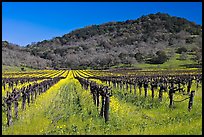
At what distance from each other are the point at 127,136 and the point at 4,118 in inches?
389

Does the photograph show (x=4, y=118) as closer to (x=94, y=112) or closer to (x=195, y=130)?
(x=94, y=112)

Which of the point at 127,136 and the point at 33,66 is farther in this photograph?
the point at 33,66

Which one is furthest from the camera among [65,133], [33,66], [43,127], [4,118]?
[33,66]

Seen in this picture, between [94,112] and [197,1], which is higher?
[197,1]

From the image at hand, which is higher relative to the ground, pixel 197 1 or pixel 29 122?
pixel 197 1

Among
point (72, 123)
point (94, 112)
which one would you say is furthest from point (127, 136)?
point (94, 112)

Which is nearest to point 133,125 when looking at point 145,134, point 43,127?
point 145,134

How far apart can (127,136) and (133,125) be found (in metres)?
3.16

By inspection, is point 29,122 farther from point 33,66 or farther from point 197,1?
point 33,66

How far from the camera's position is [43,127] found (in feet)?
59.2

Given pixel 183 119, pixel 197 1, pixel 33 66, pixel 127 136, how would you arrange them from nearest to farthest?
pixel 197 1 < pixel 127 136 < pixel 183 119 < pixel 33 66

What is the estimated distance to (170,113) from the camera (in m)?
22.2

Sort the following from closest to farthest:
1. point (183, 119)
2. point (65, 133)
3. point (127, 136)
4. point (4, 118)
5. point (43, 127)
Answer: point (127, 136) → point (65, 133) → point (43, 127) → point (183, 119) → point (4, 118)

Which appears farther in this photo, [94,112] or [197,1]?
[94,112]
